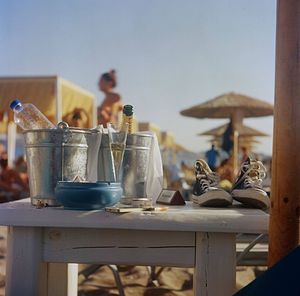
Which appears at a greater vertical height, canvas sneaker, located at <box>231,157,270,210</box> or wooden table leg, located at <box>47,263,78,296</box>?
canvas sneaker, located at <box>231,157,270,210</box>

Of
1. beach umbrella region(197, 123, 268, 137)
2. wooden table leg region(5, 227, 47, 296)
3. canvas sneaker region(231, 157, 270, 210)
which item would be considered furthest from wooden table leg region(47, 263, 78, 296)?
beach umbrella region(197, 123, 268, 137)

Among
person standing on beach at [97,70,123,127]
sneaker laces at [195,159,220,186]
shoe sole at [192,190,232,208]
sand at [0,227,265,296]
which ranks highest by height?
person standing on beach at [97,70,123,127]

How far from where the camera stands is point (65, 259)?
1052 millimetres

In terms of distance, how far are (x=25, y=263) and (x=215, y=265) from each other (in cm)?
42

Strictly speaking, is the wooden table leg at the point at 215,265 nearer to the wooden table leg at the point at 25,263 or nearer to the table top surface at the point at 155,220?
the table top surface at the point at 155,220

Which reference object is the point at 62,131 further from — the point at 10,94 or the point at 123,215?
the point at 10,94

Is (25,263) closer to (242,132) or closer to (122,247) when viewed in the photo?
(122,247)

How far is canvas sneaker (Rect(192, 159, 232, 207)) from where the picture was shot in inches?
46.4

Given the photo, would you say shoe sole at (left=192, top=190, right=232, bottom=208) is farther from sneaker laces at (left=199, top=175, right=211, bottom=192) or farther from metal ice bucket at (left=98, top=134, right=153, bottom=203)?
metal ice bucket at (left=98, top=134, right=153, bottom=203)

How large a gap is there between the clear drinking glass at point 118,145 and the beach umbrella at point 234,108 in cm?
580

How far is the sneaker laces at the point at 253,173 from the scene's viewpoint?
3.97 ft

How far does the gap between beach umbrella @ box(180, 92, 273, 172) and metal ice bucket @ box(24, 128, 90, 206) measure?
5.86 meters

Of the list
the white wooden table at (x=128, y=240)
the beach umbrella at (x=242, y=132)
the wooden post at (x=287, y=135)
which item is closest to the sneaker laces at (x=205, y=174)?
the white wooden table at (x=128, y=240)

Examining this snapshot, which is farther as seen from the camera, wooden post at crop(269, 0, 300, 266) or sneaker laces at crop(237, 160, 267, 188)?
sneaker laces at crop(237, 160, 267, 188)
